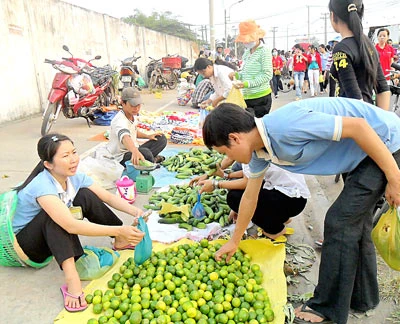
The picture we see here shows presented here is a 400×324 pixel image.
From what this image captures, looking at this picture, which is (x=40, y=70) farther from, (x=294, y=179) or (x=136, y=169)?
(x=294, y=179)

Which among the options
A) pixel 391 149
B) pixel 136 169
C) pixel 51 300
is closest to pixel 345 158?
pixel 391 149

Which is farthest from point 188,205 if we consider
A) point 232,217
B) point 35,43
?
point 35,43

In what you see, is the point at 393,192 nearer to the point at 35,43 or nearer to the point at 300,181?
the point at 300,181

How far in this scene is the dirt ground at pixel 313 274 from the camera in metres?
2.59

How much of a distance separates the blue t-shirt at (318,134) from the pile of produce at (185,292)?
92cm

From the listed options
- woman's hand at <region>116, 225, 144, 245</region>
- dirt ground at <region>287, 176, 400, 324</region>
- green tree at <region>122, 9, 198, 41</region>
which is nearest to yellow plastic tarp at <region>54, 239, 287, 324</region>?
dirt ground at <region>287, 176, 400, 324</region>

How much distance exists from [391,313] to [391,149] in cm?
118

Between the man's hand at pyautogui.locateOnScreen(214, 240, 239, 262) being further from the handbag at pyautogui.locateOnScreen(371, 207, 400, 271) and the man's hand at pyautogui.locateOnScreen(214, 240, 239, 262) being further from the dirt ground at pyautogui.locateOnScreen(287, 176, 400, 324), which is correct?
the handbag at pyautogui.locateOnScreen(371, 207, 400, 271)

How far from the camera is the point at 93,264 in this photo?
9.70 ft

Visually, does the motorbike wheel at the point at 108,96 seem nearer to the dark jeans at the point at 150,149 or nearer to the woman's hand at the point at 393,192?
the dark jeans at the point at 150,149

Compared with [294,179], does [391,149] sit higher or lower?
higher

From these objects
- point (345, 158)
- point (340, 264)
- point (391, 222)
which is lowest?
point (340, 264)

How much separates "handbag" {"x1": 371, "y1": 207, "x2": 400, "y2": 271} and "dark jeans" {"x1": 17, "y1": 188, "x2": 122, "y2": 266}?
206 cm

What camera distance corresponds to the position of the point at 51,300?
2.75 meters
